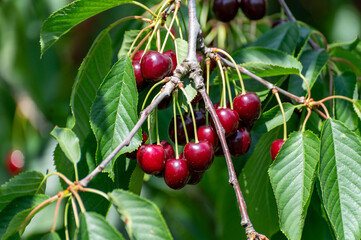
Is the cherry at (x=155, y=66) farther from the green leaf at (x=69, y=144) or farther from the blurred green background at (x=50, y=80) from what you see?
the blurred green background at (x=50, y=80)

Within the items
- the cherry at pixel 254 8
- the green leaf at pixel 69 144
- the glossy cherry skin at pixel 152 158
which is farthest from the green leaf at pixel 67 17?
the cherry at pixel 254 8

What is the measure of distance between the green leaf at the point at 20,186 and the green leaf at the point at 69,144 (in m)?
0.09

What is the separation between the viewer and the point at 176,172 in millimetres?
1225

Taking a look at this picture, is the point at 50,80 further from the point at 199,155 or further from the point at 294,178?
the point at 294,178

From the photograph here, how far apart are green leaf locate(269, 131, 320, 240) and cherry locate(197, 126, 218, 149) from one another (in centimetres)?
16

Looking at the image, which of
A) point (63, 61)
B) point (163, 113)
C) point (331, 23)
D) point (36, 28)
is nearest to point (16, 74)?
point (63, 61)

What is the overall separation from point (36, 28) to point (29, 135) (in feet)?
2.35

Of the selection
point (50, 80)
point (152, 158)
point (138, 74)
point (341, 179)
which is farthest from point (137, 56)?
point (50, 80)

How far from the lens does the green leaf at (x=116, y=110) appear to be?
1.20 meters

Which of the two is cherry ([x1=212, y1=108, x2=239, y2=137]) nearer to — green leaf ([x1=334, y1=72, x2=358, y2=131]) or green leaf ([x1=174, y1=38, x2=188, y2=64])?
green leaf ([x1=174, y1=38, x2=188, y2=64])

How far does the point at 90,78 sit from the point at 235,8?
0.65m

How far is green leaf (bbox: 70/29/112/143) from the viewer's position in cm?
145

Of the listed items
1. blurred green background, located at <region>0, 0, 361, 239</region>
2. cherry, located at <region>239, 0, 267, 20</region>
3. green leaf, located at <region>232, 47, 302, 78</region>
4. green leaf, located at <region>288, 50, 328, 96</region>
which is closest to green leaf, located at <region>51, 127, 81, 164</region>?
green leaf, located at <region>232, 47, 302, 78</region>

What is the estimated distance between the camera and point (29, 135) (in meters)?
Result: 3.07
